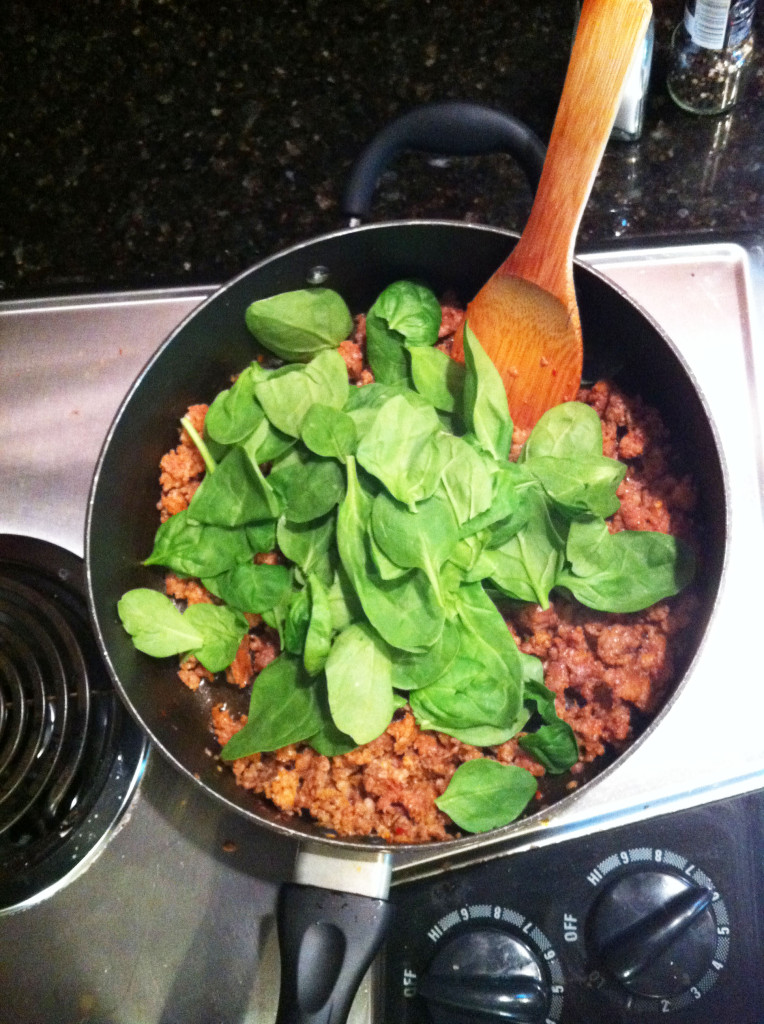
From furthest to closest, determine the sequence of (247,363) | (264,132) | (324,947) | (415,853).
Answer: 1. (264,132)
2. (247,363)
3. (415,853)
4. (324,947)

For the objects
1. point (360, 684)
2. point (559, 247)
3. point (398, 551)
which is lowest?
point (360, 684)

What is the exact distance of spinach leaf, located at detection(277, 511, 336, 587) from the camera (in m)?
0.88

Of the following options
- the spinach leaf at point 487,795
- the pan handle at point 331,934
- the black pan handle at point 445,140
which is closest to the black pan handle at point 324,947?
the pan handle at point 331,934

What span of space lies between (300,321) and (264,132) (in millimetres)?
387

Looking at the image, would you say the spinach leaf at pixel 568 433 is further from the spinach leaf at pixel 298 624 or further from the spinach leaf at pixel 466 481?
the spinach leaf at pixel 298 624

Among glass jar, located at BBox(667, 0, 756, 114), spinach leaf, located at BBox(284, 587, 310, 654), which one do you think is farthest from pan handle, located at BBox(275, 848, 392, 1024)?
glass jar, located at BBox(667, 0, 756, 114)

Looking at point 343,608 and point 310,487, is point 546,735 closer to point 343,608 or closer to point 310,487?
point 343,608

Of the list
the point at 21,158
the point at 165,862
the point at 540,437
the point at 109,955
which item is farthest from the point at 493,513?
the point at 21,158

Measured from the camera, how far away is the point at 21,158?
3.92 feet

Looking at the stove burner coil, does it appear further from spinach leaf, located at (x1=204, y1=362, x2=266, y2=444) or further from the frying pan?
spinach leaf, located at (x1=204, y1=362, x2=266, y2=444)

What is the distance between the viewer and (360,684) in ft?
2.59

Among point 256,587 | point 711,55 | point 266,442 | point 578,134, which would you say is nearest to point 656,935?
point 256,587

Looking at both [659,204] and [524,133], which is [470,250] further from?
[659,204]

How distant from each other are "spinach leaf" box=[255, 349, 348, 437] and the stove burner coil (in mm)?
335
